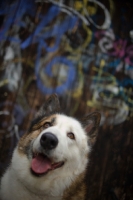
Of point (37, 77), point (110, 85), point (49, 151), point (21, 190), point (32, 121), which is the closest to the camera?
point (49, 151)

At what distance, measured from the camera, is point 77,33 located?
2.82 meters

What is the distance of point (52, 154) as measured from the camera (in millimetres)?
1821

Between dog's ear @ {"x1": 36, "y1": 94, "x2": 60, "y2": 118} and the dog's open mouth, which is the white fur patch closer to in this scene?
the dog's open mouth

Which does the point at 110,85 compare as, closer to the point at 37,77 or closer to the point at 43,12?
the point at 37,77

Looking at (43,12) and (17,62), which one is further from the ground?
(43,12)

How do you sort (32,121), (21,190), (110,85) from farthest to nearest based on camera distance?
1. (110,85)
2. (32,121)
3. (21,190)

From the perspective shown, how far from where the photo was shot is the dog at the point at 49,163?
6.12ft

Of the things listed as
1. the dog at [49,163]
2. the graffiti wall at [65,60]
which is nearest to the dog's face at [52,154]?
the dog at [49,163]

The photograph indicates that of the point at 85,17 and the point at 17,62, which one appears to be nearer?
the point at 17,62

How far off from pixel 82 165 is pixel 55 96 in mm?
777

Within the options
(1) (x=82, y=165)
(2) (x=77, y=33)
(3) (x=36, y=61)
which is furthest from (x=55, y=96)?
(2) (x=77, y=33)

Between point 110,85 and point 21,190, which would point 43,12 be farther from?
point 21,190

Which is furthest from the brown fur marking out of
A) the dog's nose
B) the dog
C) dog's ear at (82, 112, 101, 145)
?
dog's ear at (82, 112, 101, 145)

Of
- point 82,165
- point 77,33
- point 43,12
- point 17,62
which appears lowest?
point 82,165
